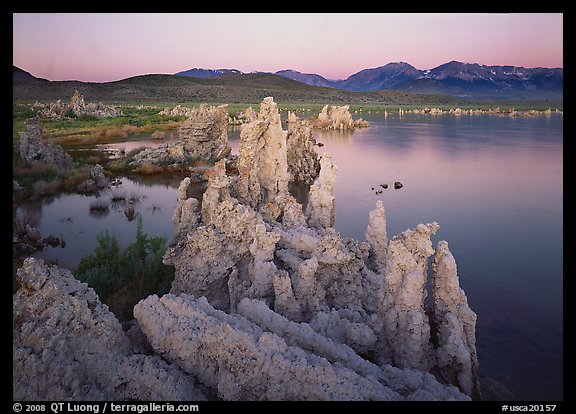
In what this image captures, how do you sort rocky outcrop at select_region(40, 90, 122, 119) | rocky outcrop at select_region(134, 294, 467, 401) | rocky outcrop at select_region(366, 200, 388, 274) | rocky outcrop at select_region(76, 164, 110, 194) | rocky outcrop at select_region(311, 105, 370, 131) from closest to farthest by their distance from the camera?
rocky outcrop at select_region(134, 294, 467, 401) → rocky outcrop at select_region(366, 200, 388, 274) → rocky outcrop at select_region(76, 164, 110, 194) → rocky outcrop at select_region(40, 90, 122, 119) → rocky outcrop at select_region(311, 105, 370, 131)

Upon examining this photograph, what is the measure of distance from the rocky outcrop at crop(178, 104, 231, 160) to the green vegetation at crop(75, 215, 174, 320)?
15863mm

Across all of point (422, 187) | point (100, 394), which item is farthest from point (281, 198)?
point (422, 187)

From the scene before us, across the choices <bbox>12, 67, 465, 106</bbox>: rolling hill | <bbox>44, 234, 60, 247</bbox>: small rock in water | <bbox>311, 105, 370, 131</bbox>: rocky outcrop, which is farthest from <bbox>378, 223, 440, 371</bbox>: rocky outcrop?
<bbox>12, 67, 465, 106</bbox>: rolling hill

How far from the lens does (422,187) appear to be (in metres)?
19.8

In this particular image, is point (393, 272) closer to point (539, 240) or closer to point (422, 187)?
point (539, 240)

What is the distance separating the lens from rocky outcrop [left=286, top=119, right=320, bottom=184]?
2066 cm

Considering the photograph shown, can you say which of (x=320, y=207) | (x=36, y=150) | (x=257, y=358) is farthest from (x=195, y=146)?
(x=257, y=358)

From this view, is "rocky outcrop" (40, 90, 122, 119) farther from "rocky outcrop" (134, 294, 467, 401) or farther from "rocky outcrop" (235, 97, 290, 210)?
"rocky outcrop" (134, 294, 467, 401)

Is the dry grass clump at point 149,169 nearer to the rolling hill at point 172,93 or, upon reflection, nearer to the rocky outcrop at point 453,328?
the rocky outcrop at point 453,328

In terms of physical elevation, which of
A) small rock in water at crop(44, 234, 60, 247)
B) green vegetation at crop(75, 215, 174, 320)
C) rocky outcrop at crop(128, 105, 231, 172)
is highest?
rocky outcrop at crop(128, 105, 231, 172)

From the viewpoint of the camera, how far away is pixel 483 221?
14562 millimetres

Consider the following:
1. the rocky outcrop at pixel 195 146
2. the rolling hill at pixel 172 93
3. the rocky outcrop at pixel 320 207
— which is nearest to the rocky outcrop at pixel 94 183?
the rocky outcrop at pixel 195 146

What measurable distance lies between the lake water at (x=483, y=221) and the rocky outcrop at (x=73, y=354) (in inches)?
187
